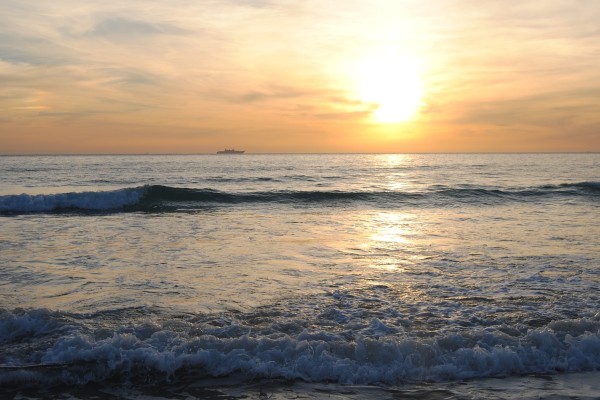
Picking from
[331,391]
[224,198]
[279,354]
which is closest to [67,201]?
[224,198]

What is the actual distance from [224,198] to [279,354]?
2236 centimetres

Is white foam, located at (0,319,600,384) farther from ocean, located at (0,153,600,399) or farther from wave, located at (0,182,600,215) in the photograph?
wave, located at (0,182,600,215)

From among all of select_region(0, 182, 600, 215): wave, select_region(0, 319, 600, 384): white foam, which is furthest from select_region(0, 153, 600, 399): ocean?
select_region(0, 182, 600, 215): wave

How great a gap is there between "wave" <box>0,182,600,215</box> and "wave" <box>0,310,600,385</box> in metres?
17.5

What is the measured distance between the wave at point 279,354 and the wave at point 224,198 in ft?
57.6

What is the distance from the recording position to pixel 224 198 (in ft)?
91.3

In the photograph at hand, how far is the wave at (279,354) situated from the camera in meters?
5.59

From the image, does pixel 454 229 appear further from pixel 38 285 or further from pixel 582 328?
pixel 38 285

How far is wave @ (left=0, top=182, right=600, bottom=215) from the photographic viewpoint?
76.7ft

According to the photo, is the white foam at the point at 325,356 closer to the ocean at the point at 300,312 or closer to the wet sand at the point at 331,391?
the ocean at the point at 300,312

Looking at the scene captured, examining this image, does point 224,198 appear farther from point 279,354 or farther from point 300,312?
point 279,354

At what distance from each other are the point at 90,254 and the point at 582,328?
10.2 metres

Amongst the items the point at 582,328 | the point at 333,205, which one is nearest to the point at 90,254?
the point at 582,328

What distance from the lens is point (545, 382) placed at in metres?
5.44
